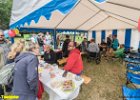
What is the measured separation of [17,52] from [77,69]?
5.02 feet

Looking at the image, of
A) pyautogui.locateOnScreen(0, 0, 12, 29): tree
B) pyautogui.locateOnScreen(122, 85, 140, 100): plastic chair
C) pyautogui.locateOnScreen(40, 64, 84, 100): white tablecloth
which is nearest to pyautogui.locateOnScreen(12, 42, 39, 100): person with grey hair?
pyautogui.locateOnScreen(40, 64, 84, 100): white tablecloth

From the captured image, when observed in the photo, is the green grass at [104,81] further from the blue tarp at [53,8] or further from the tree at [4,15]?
the tree at [4,15]

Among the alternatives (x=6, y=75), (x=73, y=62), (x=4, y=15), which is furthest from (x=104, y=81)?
(x=4, y=15)

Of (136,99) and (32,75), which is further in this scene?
(136,99)

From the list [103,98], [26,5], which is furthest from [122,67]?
[26,5]

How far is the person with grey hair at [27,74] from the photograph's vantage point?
2.99 meters

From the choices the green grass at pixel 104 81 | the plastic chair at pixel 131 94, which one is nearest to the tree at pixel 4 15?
the green grass at pixel 104 81

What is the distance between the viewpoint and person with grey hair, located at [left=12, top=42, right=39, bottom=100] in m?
2.99

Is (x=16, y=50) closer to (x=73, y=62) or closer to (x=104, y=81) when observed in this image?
(x=73, y=62)

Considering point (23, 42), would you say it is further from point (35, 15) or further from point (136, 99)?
point (136, 99)

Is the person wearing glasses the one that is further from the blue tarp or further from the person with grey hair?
the person with grey hair

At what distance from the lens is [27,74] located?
9.87ft

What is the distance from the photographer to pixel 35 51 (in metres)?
3.14

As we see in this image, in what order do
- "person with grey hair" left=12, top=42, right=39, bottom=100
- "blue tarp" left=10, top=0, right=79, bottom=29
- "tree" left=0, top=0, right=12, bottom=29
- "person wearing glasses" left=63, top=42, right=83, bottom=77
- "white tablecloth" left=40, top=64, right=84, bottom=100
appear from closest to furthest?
"person with grey hair" left=12, top=42, right=39, bottom=100, "blue tarp" left=10, top=0, right=79, bottom=29, "white tablecloth" left=40, top=64, right=84, bottom=100, "person wearing glasses" left=63, top=42, right=83, bottom=77, "tree" left=0, top=0, right=12, bottom=29
